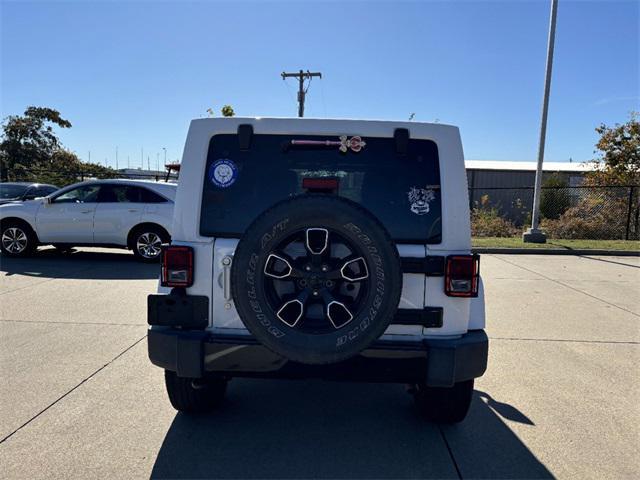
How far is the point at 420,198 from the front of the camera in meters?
2.67

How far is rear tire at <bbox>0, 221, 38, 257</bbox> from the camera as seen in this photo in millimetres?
9562

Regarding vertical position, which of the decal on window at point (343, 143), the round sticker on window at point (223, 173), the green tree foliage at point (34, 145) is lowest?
the round sticker on window at point (223, 173)

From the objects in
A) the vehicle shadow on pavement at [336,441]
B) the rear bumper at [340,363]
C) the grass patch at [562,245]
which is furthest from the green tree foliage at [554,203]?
the rear bumper at [340,363]

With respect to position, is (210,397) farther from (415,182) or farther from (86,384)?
(415,182)

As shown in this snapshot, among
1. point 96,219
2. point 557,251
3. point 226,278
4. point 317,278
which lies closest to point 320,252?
point 317,278

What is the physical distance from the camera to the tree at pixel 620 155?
752 inches

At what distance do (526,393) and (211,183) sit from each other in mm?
2936

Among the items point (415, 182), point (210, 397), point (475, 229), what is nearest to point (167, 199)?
point (210, 397)

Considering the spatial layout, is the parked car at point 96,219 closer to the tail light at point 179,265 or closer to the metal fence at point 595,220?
the tail light at point 179,265

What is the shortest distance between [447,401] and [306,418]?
3.15 ft

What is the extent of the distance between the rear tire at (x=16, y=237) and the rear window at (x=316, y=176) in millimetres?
8734

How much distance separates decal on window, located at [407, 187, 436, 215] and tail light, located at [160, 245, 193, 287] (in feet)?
4.29

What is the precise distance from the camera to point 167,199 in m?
Result: 9.43

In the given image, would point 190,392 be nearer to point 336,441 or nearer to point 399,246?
point 336,441
